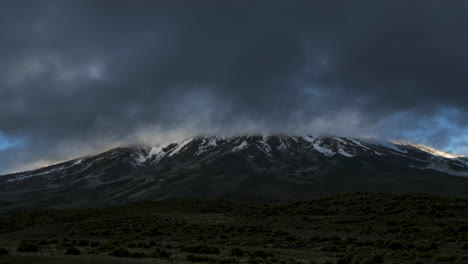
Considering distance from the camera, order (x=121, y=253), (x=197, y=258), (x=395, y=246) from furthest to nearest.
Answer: (x=395, y=246), (x=121, y=253), (x=197, y=258)

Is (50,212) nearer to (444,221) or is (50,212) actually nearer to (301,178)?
(444,221)

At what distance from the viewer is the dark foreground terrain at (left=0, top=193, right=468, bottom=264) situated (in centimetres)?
2156

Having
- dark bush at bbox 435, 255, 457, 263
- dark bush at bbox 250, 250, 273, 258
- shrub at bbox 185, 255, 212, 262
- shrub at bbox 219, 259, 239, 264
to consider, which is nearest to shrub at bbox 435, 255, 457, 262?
dark bush at bbox 435, 255, 457, 263

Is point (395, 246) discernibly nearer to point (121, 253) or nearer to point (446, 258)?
point (446, 258)

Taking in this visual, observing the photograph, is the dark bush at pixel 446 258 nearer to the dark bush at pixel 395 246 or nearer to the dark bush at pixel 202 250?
the dark bush at pixel 395 246

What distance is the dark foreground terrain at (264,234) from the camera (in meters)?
21.6

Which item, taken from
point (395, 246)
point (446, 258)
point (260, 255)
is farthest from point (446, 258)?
point (260, 255)

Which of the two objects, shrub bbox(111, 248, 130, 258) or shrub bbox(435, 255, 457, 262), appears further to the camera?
shrub bbox(111, 248, 130, 258)

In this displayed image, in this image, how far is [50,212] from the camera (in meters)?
63.9

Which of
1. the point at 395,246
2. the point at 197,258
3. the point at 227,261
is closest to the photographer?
the point at 227,261

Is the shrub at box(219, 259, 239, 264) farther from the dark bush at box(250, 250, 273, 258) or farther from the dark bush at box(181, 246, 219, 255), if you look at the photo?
the dark bush at box(181, 246, 219, 255)

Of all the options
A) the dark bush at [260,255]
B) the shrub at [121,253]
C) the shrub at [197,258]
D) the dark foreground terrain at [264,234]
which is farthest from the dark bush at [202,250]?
the shrub at [121,253]

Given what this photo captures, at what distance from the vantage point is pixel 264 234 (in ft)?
113

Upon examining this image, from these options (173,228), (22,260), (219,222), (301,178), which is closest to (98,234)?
(173,228)
